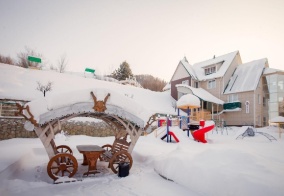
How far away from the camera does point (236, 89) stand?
27.6 metres

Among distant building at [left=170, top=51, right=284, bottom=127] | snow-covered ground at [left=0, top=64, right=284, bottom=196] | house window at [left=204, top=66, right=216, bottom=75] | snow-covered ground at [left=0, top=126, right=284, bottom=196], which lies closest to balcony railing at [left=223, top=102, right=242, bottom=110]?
distant building at [left=170, top=51, right=284, bottom=127]

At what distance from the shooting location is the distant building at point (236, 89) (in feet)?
85.3

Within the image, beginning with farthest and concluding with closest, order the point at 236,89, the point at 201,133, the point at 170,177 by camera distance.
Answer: the point at 236,89 < the point at 201,133 < the point at 170,177

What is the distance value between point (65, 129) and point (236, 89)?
75.6 ft

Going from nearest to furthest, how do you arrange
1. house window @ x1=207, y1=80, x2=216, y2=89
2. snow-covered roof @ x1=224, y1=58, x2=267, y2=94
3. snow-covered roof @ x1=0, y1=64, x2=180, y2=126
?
1. snow-covered roof @ x1=0, y1=64, x2=180, y2=126
2. snow-covered roof @ x1=224, y1=58, x2=267, y2=94
3. house window @ x1=207, y1=80, x2=216, y2=89

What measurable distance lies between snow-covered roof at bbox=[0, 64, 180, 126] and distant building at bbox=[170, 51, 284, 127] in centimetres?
489

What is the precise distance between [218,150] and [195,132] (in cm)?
841

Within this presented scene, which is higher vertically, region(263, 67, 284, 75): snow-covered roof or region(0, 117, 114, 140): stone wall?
region(263, 67, 284, 75): snow-covered roof

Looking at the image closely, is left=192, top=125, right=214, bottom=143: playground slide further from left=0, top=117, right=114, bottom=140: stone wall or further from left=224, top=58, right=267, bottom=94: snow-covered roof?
left=224, top=58, right=267, bottom=94: snow-covered roof

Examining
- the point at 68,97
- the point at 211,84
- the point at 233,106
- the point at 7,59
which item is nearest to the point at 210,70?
the point at 211,84

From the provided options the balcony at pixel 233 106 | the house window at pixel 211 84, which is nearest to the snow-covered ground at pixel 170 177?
the balcony at pixel 233 106

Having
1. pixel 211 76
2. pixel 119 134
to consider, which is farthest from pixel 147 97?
pixel 119 134

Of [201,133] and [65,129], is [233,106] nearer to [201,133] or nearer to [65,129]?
[201,133]

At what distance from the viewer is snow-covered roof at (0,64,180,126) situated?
670cm
